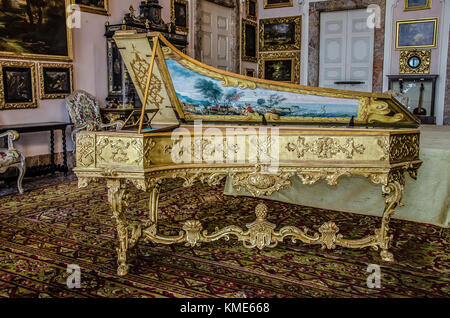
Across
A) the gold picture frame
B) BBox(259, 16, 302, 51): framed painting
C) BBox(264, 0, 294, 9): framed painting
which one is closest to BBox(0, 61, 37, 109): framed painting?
BBox(259, 16, 302, 51): framed painting

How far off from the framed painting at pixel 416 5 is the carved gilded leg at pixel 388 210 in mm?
8575

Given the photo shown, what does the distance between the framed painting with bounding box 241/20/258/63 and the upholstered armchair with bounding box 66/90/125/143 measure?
5.47 metres

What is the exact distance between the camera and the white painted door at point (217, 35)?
31.3 feet

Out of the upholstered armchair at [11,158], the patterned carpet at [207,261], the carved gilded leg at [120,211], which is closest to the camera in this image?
the patterned carpet at [207,261]

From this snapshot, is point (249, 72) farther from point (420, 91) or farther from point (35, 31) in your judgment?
point (35, 31)

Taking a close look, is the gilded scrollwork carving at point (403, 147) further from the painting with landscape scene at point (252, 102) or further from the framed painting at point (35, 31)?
the framed painting at point (35, 31)

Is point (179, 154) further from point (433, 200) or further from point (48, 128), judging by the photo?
point (48, 128)

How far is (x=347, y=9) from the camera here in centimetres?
1088

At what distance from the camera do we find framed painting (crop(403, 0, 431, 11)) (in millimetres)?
9844

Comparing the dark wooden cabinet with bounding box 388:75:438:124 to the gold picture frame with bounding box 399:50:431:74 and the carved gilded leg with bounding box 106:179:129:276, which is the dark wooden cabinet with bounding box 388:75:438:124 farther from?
the carved gilded leg with bounding box 106:179:129:276

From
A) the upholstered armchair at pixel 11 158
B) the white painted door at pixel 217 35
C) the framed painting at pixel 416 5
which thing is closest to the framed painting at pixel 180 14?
the white painted door at pixel 217 35

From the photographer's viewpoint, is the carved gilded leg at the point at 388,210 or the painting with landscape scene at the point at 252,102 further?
the painting with landscape scene at the point at 252,102

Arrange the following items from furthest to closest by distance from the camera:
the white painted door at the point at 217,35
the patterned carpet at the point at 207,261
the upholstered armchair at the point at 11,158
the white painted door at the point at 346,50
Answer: the white painted door at the point at 346,50, the white painted door at the point at 217,35, the upholstered armchair at the point at 11,158, the patterned carpet at the point at 207,261

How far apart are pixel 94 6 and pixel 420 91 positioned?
7.42m
